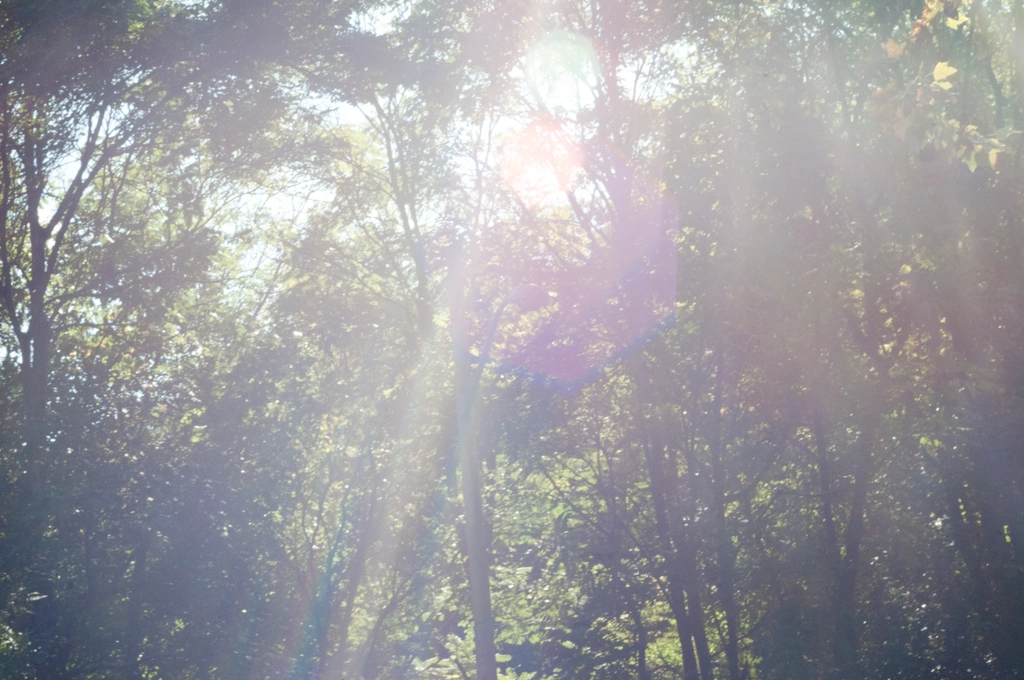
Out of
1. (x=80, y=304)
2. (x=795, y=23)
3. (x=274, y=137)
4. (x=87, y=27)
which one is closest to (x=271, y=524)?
(x=80, y=304)

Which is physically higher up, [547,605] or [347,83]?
[347,83]

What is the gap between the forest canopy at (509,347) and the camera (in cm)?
927

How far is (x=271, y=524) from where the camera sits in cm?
1228

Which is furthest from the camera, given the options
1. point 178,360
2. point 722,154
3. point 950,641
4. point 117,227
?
point 117,227

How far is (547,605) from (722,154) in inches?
237

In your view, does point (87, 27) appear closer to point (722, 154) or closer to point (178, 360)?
point (178, 360)

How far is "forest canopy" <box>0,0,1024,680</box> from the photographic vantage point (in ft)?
30.4

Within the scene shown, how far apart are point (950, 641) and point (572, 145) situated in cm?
710

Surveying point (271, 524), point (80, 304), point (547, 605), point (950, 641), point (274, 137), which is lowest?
point (950, 641)

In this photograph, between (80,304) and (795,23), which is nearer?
(795,23)

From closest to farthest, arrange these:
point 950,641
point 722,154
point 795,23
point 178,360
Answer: point 950,641 → point 722,154 → point 795,23 → point 178,360

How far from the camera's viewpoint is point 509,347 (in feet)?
36.5

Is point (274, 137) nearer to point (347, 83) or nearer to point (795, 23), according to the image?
point (347, 83)

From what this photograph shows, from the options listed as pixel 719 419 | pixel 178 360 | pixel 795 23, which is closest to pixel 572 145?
pixel 795 23
